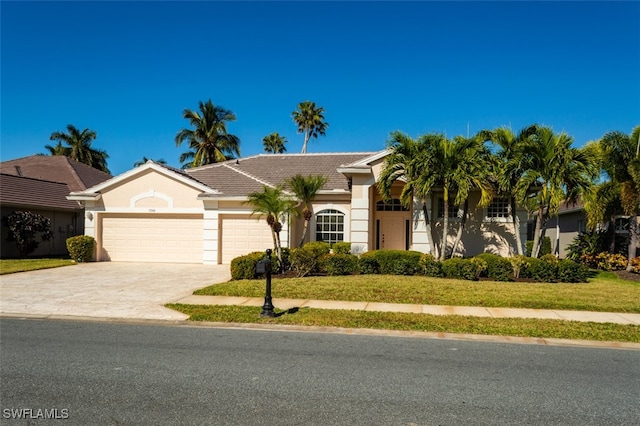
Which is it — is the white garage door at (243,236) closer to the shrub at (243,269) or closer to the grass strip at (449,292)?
the shrub at (243,269)

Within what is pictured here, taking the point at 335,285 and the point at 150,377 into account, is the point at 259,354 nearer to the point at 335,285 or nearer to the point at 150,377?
the point at 150,377

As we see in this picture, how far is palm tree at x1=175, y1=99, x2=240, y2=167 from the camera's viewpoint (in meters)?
37.0

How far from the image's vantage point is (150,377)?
5527 millimetres

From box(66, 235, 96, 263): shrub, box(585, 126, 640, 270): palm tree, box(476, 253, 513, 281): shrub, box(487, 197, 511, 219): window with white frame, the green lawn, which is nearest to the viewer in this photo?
box(476, 253, 513, 281): shrub

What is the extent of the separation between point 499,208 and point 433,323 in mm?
11454

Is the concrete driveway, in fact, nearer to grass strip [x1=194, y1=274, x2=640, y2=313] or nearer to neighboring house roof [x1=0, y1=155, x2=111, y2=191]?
grass strip [x1=194, y1=274, x2=640, y2=313]

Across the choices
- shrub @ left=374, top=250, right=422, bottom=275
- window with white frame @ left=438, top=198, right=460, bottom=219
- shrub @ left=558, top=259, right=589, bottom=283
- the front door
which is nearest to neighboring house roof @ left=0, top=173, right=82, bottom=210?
the front door

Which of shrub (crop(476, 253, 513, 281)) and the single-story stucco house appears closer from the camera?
shrub (crop(476, 253, 513, 281))

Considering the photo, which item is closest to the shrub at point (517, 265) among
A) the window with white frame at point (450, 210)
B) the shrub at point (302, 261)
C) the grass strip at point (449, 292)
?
the grass strip at point (449, 292)

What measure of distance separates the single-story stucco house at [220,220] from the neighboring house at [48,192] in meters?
4.04

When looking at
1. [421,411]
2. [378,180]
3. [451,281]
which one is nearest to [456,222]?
[378,180]

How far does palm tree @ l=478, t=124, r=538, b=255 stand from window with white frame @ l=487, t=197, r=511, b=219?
1746 millimetres

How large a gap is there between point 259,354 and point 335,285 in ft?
20.7

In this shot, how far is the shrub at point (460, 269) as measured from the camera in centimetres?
1422
